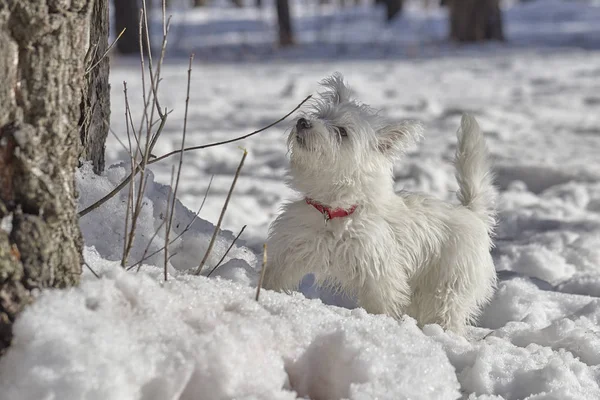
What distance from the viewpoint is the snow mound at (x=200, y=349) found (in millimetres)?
2277

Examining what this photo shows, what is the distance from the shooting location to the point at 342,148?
3.66 meters

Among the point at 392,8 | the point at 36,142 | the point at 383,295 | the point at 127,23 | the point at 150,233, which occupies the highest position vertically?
the point at 36,142

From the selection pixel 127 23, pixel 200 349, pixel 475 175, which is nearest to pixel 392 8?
pixel 127 23

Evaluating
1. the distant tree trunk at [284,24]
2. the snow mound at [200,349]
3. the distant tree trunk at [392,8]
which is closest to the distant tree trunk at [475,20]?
the distant tree trunk at [284,24]

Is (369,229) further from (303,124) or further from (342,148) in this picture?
(303,124)

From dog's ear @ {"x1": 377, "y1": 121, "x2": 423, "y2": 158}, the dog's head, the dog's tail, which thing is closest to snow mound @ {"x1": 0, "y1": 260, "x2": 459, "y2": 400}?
the dog's head

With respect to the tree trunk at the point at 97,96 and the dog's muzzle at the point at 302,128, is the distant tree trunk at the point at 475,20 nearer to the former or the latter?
the tree trunk at the point at 97,96

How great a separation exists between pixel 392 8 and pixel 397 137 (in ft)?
75.6

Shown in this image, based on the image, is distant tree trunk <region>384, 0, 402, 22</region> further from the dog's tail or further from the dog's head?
the dog's head

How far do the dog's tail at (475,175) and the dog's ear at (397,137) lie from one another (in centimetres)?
38

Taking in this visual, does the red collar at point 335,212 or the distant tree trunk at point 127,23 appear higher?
the red collar at point 335,212

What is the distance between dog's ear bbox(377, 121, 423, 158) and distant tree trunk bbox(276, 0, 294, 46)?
17356 millimetres

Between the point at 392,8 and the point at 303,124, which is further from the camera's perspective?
the point at 392,8

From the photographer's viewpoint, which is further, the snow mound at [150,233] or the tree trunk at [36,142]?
the snow mound at [150,233]
